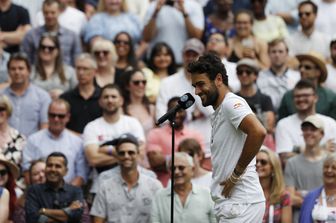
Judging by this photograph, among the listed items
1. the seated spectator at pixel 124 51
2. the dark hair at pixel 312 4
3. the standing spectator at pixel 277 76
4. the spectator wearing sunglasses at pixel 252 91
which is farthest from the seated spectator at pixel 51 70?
the dark hair at pixel 312 4

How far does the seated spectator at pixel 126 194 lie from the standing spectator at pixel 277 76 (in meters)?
3.09

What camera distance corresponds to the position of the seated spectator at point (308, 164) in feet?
44.8

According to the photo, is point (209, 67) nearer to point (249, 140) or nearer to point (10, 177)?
point (249, 140)

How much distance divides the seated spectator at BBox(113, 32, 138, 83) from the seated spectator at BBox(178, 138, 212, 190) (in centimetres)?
268

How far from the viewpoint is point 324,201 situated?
12547 millimetres

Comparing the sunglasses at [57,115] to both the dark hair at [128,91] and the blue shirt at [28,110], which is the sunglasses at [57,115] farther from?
the dark hair at [128,91]

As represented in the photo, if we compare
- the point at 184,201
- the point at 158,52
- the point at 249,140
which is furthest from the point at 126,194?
the point at 249,140

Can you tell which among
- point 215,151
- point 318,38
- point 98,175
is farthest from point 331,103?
point 215,151

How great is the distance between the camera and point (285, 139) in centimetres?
1446

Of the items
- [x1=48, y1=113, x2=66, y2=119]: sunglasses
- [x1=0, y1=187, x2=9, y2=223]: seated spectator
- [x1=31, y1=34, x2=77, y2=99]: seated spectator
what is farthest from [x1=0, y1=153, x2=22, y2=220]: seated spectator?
[x1=31, y1=34, x2=77, y2=99]: seated spectator

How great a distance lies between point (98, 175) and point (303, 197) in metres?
2.34

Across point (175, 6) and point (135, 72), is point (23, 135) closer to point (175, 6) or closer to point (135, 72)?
point (135, 72)

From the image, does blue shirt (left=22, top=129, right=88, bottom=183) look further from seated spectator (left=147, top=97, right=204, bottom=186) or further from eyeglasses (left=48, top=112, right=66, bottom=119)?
seated spectator (left=147, top=97, right=204, bottom=186)

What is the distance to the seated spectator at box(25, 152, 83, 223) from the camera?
12594 mm
